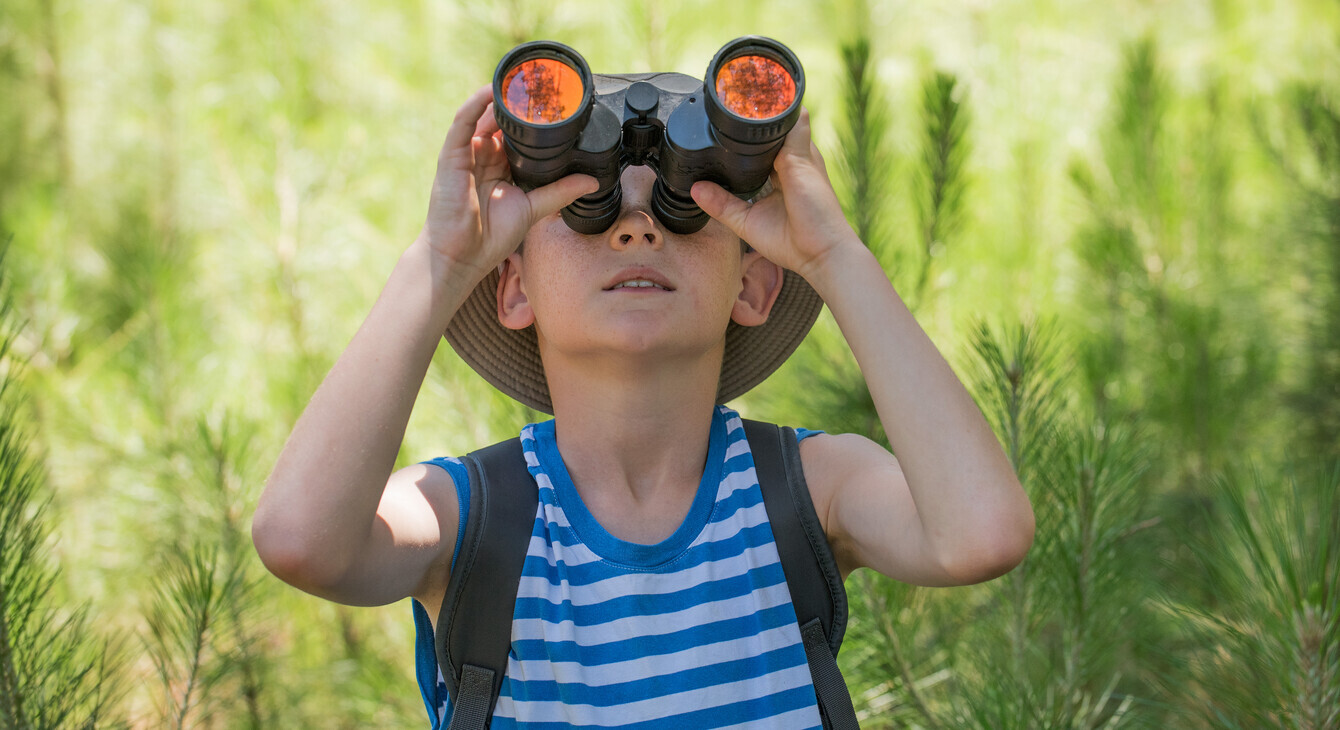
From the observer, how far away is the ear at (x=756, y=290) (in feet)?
3.96

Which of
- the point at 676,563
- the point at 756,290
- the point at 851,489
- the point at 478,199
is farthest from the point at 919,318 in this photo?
the point at 478,199

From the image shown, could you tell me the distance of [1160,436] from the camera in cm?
→ 214

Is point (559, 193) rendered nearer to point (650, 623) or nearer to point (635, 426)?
point (635, 426)

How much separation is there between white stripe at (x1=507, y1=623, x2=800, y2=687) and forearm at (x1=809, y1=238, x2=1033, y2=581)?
0.22 metres

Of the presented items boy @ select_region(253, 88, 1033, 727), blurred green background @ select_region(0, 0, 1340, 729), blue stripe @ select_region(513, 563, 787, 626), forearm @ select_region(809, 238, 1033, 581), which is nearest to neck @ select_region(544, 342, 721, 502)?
boy @ select_region(253, 88, 1033, 727)

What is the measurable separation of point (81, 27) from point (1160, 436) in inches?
136

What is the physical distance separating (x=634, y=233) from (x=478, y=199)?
0.54ft

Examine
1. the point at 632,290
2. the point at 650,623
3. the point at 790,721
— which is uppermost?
the point at 632,290

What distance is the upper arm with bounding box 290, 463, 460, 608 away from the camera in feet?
3.00

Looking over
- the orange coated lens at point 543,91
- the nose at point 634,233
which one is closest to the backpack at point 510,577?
the nose at point 634,233

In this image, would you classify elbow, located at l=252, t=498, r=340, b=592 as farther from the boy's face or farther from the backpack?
the boy's face

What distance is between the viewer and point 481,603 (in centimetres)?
99

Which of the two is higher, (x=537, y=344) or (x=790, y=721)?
(x=537, y=344)

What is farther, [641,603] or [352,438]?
[641,603]
